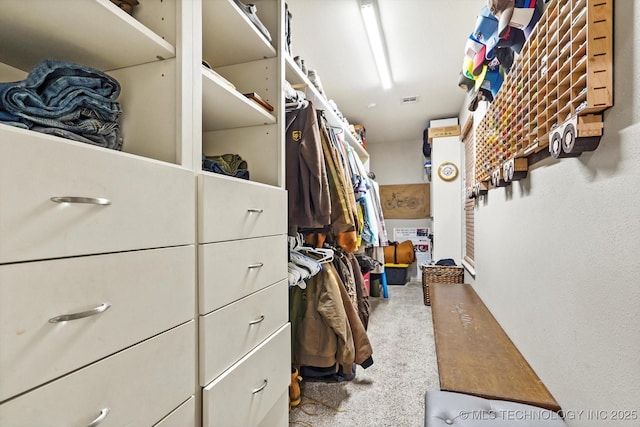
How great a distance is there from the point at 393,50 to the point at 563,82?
185 cm

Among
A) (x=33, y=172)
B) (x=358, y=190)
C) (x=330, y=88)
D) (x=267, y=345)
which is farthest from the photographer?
(x=330, y=88)

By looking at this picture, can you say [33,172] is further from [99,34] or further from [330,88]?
[330,88]

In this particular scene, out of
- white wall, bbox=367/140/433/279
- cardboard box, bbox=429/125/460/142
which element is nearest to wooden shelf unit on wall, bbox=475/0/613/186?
cardboard box, bbox=429/125/460/142

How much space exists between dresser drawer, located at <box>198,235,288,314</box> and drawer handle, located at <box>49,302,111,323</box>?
11.1 inches

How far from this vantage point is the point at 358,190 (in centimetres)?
256

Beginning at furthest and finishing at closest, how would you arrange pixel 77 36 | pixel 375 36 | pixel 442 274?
pixel 442 274
pixel 375 36
pixel 77 36

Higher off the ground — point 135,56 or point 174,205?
point 135,56

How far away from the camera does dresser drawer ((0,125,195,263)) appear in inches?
18.9

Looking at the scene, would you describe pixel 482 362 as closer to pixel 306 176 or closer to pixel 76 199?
pixel 306 176

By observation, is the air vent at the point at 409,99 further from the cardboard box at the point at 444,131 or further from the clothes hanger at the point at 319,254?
the clothes hanger at the point at 319,254

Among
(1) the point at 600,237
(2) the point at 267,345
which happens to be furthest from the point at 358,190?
(1) the point at 600,237

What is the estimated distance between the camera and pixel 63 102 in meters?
0.67

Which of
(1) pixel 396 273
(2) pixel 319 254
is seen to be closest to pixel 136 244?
(2) pixel 319 254

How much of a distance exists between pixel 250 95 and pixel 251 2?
1.79 ft
